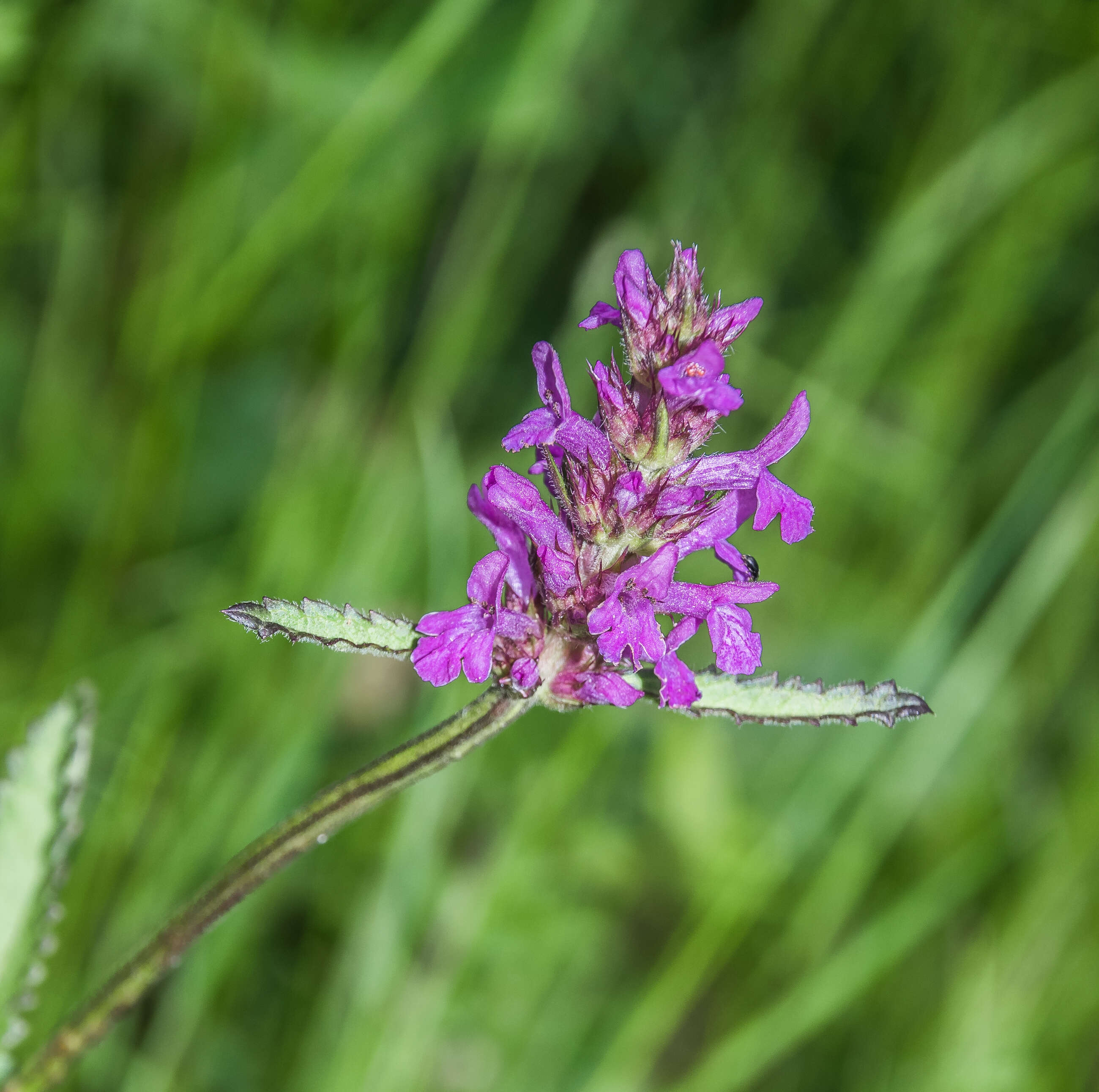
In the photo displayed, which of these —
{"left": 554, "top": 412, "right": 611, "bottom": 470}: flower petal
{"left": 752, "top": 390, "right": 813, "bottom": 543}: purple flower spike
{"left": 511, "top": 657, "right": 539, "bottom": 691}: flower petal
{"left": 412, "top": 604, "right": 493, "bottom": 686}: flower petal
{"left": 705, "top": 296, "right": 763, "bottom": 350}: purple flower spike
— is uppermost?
{"left": 705, "top": 296, "right": 763, "bottom": 350}: purple flower spike

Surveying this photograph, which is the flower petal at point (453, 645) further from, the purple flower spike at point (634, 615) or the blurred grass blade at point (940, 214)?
the blurred grass blade at point (940, 214)

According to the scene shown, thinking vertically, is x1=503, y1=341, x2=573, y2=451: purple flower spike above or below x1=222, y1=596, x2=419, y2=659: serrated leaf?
above

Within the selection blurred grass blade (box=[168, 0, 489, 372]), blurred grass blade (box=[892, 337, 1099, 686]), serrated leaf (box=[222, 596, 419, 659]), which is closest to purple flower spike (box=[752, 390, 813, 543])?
serrated leaf (box=[222, 596, 419, 659])

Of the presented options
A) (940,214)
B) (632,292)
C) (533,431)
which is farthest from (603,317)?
(940,214)

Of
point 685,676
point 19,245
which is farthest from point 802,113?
point 685,676

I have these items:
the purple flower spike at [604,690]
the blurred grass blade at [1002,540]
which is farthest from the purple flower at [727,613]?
the blurred grass blade at [1002,540]

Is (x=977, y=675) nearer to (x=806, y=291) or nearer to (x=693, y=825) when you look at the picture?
(x=693, y=825)

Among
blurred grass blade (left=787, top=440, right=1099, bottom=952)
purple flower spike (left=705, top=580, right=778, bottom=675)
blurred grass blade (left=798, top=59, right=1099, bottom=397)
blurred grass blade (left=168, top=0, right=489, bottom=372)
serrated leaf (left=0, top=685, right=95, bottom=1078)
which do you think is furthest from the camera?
blurred grass blade (left=798, top=59, right=1099, bottom=397)

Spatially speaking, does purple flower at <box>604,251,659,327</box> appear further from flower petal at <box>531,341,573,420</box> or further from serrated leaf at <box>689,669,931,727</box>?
serrated leaf at <box>689,669,931,727</box>
